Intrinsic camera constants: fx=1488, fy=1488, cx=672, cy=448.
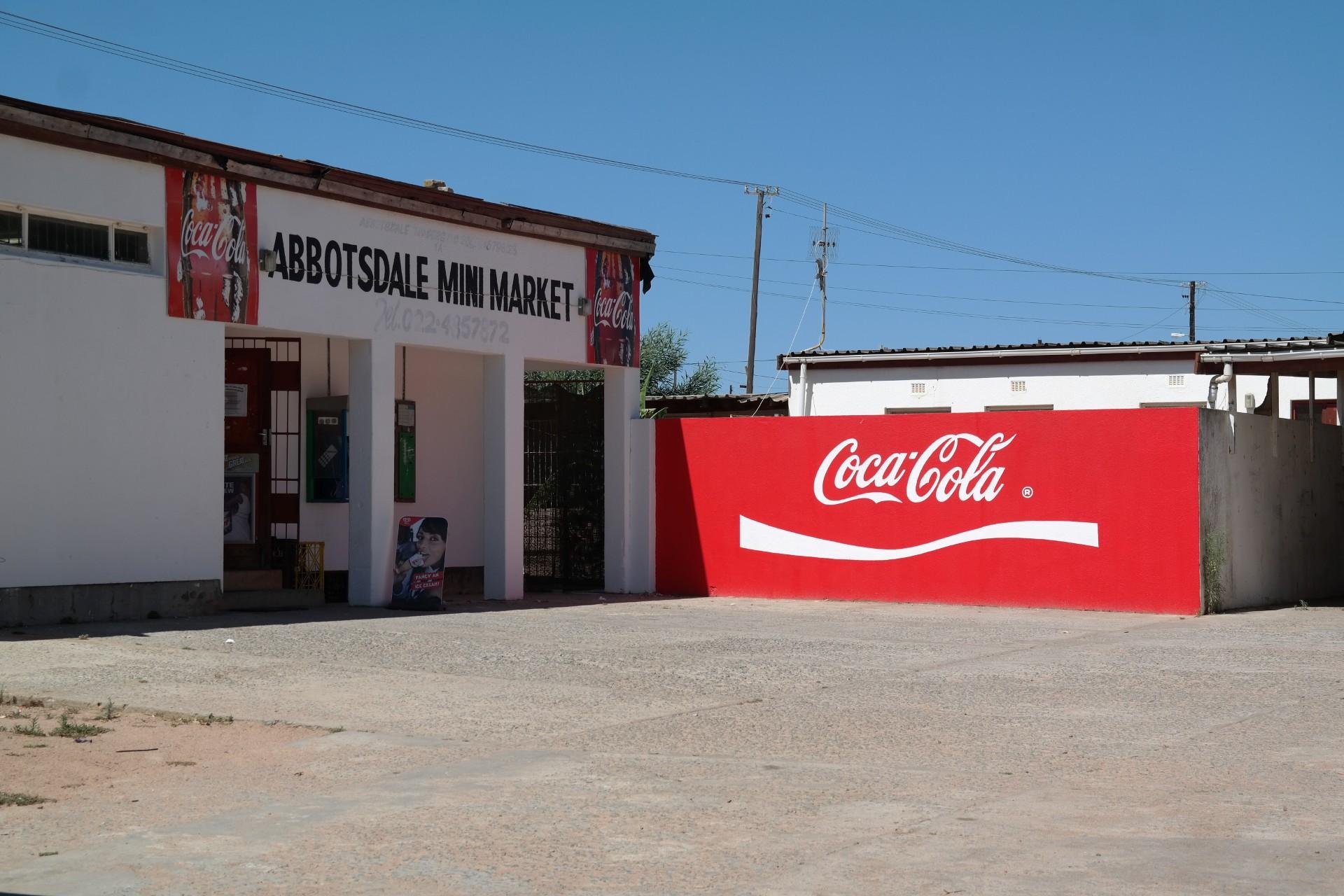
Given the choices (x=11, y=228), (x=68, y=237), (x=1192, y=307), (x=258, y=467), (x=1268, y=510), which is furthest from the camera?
(x=1192, y=307)

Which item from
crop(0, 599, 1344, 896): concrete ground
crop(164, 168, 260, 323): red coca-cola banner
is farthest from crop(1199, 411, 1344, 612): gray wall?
crop(164, 168, 260, 323): red coca-cola banner

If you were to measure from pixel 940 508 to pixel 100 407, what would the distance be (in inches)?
425

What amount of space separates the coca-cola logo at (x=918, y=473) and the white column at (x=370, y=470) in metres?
6.14

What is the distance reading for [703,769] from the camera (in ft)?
26.8

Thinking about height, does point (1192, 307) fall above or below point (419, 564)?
above

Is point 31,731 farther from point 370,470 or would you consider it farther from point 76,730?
point 370,470

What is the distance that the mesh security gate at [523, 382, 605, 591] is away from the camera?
23.0m

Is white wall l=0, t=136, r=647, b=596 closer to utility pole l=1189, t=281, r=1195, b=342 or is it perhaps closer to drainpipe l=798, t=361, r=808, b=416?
drainpipe l=798, t=361, r=808, b=416

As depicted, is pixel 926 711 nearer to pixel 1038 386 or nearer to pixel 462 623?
pixel 462 623

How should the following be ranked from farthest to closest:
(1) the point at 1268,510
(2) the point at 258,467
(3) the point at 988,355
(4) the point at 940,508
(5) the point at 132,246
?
(3) the point at 988,355 → (1) the point at 1268,510 → (4) the point at 940,508 → (2) the point at 258,467 → (5) the point at 132,246

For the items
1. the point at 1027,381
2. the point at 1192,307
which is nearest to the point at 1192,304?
the point at 1192,307

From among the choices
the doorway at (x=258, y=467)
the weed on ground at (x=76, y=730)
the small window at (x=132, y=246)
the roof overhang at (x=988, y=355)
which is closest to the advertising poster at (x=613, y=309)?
the doorway at (x=258, y=467)

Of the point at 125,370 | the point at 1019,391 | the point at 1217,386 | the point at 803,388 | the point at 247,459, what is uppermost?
the point at 803,388

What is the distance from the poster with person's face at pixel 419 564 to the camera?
18.9 meters
